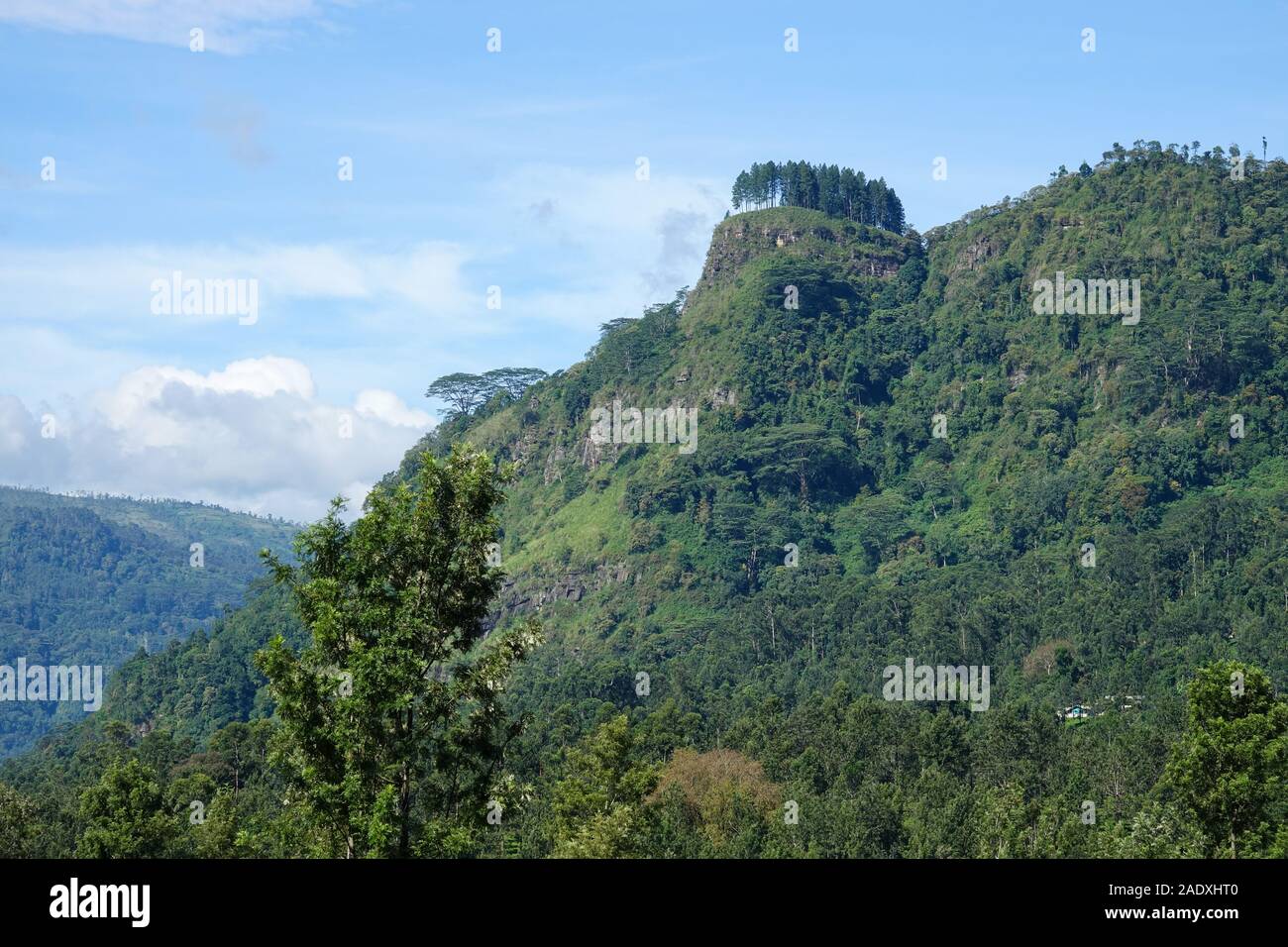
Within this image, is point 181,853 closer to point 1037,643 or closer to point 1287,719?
point 1287,719

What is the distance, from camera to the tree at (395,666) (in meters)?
22.7

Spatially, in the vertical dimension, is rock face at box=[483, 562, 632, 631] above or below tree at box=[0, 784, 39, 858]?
above

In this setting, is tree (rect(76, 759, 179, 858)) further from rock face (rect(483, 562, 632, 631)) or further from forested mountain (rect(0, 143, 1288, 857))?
rock face (rect(483, 562, 632, 631))

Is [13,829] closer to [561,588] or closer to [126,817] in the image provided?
[126,817]

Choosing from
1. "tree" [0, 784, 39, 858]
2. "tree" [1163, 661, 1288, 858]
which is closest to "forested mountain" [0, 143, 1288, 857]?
"tree" [1163, 661, 1288, 858]

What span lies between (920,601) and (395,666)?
125 metres

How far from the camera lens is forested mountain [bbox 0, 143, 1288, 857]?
212 ft

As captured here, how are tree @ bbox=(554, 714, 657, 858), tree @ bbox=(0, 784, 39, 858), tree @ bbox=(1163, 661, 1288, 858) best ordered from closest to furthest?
1. tree @ bbox=(1163, 661, 1288, 858)
2. tree @ bbox=(554, 714, 657, 858)
3. tree @ bbox=(0, 784, 39, 858)

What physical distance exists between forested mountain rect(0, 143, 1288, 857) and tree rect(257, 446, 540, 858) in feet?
68.5

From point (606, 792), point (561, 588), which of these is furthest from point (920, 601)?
point (606, 792)

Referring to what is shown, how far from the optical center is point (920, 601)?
5625 inches

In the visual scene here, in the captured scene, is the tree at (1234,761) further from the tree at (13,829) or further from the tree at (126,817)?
the tree at (13,829)

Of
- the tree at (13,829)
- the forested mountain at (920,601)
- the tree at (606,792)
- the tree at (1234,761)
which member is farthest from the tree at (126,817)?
the tree at (1234,761)
